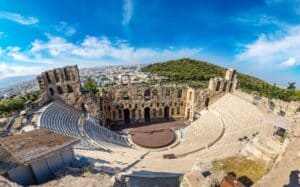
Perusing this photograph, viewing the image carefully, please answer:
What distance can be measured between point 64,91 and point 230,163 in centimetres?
2989

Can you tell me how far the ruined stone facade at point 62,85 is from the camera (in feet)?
117

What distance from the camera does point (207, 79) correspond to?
74.6 meters

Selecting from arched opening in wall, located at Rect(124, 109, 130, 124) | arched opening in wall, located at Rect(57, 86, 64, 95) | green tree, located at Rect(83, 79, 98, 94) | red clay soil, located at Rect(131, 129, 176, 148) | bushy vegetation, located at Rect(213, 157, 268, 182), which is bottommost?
red clay soil, located at Rect(131, 129, 176, 148)

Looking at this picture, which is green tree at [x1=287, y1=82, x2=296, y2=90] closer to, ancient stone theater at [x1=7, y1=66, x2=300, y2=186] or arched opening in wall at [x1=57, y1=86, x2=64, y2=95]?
ancient stone theater at [x1=7, y1=66, x2=300, y2=186]

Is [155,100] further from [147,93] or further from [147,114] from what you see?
[147,114]

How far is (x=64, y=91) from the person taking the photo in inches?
1471

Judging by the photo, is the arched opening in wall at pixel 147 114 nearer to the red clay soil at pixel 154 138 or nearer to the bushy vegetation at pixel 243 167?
the red clay soil at pixel 154 138

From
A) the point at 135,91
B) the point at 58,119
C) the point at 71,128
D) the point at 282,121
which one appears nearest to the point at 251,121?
the point at 282,121

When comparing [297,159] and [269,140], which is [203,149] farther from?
[297,159]

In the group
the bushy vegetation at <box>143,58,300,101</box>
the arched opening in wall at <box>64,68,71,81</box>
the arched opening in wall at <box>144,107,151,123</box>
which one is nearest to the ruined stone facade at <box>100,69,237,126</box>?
the arched opening in wall at <box>144,107,151,123</box>

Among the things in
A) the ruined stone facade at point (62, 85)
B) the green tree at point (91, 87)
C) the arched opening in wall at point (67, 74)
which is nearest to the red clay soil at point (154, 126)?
the ruined stone facade at point (62, 85)

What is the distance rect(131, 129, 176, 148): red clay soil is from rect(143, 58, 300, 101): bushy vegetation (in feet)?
75.0

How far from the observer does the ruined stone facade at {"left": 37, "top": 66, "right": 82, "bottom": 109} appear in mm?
35625

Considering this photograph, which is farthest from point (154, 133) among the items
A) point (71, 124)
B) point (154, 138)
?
point (71, 124)
